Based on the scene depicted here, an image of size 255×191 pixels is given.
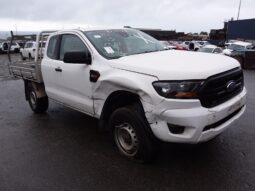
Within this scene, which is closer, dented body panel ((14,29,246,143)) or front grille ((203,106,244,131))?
dented body panel ((14,29,246,143))

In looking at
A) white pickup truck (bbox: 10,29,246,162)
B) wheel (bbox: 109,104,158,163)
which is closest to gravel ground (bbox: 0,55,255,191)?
wheel (bbox: 109,104,158,163)

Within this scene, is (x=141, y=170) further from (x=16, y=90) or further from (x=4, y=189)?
(x=16, y=90)

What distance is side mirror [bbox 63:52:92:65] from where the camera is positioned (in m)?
4.55

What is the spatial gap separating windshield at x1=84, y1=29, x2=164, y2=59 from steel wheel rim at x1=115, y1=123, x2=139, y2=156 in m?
1.05

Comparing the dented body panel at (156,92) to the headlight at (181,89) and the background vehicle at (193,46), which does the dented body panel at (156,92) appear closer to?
the headlight at (181,89)

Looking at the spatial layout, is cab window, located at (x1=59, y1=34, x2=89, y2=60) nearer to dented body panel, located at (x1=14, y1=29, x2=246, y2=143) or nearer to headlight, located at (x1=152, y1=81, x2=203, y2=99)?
dented body panel, located at (x1=14, y1=29, x2=246, y2=143)

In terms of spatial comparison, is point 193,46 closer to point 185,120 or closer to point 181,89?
point 181,89

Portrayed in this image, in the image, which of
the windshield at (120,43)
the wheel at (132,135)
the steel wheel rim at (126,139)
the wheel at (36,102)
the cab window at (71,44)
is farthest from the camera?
the wheel at (36,102)

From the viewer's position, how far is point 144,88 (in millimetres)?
3725

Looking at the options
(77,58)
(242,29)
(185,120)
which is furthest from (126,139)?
(242,29)

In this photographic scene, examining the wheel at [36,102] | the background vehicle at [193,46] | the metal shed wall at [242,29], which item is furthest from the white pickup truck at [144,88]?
the metal shed wall at [242,29]

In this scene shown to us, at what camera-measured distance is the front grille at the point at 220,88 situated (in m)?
3.62

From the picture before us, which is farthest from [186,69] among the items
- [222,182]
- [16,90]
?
[16,90]

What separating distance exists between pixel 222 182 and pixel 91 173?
5.29 ft
